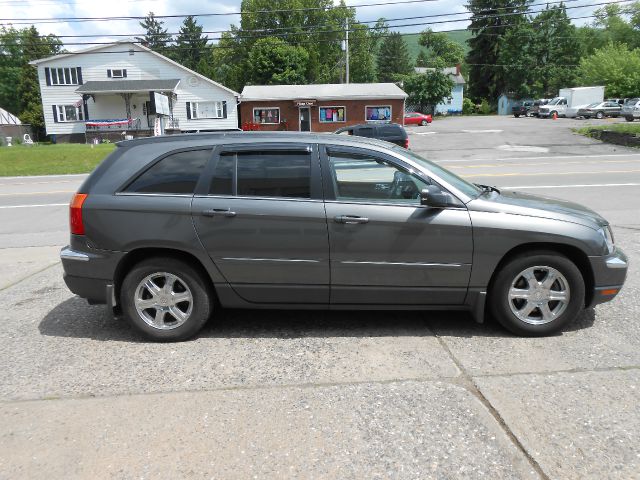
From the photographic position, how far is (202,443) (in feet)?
9.34

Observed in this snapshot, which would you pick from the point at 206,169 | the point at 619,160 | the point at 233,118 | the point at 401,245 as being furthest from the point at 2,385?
the point at 233,118

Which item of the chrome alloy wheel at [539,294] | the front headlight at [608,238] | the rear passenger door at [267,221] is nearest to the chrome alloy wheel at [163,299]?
the rear passenger door at [267,221]

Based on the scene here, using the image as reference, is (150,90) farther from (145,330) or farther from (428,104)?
(145,330)

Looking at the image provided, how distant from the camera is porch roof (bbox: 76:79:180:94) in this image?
3916cm

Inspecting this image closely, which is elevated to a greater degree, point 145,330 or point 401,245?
point 401,245

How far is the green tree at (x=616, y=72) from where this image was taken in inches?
2345

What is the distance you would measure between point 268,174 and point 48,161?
24024mm

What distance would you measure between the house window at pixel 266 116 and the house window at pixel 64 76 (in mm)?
14623

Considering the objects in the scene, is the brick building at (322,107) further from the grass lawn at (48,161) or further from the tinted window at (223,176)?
the tinted window at (223,176)

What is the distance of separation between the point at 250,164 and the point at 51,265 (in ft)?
13.4

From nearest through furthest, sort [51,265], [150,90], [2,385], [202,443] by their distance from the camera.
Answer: [202,443] < [2,385] < [51,265] < [150,90]

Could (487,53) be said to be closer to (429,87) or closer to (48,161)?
(429,87)

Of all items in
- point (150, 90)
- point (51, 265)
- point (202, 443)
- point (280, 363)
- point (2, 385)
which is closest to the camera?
point (202, 443)

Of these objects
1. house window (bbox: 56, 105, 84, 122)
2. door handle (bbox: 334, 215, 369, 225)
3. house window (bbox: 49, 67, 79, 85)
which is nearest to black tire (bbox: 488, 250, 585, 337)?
door handle (bbox: 334, 215, 369, 225)
